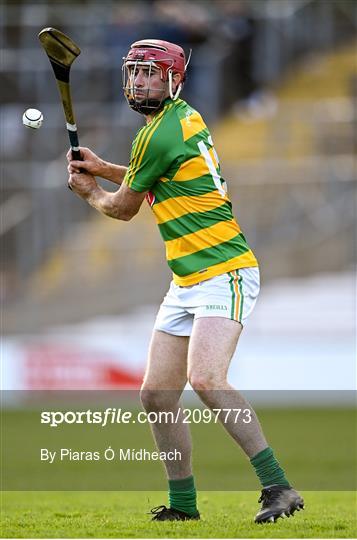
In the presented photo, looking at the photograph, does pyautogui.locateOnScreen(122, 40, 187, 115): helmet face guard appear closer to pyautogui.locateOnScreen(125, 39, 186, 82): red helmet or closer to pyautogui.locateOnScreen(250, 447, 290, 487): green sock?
pyautogui.locateOnScreen(125, 39, 186, 82): red helmet

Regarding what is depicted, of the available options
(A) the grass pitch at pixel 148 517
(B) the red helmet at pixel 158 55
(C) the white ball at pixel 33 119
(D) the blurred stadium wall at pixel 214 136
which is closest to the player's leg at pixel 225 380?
(A) the grass pitch at pixel 148 517

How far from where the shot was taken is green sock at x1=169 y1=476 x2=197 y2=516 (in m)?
7.26

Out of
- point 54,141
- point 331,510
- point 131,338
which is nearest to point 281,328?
point 131,338

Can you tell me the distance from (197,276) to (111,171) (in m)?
0.89

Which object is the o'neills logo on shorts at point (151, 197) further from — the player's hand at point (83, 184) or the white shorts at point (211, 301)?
the white shorts at point (211, 301)

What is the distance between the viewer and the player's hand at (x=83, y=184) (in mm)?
7340

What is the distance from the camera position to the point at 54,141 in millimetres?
19453

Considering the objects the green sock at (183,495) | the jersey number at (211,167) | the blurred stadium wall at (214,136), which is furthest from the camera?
the blurred stadium wall at (214,136)

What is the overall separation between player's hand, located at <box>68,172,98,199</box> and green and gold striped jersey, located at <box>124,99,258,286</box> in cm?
31

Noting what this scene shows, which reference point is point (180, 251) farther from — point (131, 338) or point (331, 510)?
point (131, 338)

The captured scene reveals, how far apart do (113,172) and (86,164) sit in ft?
0.84

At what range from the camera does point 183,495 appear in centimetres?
726

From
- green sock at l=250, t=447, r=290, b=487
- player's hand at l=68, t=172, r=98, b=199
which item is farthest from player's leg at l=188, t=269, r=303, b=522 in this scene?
player's hand at l=68, t=172, r=98, b=199

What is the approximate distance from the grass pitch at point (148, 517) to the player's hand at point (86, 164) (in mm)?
1972
